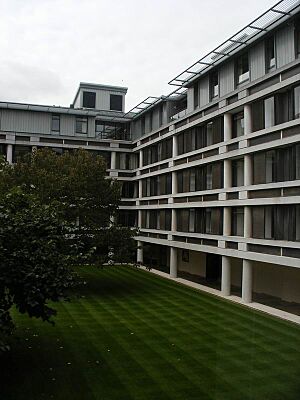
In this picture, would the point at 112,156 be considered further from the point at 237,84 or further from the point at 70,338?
the point at 70,338

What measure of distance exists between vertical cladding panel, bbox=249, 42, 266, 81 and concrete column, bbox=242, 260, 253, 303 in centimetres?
1007

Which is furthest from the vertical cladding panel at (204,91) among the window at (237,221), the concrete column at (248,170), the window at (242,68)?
the window at (237,221)

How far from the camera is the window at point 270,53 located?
23.2 meters

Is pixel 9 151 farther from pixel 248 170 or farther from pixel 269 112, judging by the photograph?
pixel 269 112

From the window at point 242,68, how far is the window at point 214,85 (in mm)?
2335

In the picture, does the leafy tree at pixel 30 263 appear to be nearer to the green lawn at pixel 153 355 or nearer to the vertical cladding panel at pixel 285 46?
the green lawn at pixel 153 355

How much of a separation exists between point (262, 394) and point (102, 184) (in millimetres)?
17468

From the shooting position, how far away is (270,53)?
2341 cm

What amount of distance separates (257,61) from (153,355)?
17054mm

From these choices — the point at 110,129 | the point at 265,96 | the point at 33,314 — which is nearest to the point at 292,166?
the point at 265,96

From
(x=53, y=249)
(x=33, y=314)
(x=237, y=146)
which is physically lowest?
(x=33, y=314)

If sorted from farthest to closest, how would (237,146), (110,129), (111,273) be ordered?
(110,129) → (111,273) → (237,146)

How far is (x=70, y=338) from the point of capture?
15555 millimetres

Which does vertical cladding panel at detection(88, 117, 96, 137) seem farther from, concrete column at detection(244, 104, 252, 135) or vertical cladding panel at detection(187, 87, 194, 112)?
concrete column at detection(244, 104, 252, 135)
